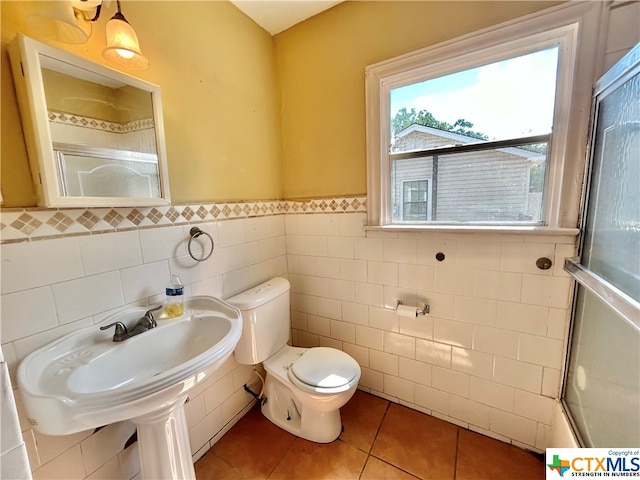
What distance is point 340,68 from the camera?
1559mm

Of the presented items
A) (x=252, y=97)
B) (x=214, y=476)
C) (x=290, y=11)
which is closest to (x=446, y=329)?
(x=214, y=476)

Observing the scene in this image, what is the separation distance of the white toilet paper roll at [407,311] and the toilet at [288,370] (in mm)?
376

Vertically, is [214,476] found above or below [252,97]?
below

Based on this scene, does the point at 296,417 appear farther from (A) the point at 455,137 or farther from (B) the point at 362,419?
(A) the point at 455,137

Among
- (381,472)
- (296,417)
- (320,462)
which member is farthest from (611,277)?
(296,417)

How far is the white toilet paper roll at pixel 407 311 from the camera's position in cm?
146

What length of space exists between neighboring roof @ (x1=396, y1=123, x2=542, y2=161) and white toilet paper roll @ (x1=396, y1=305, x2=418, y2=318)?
2.96 ft

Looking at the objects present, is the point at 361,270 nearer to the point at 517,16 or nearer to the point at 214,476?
the point at 214,476

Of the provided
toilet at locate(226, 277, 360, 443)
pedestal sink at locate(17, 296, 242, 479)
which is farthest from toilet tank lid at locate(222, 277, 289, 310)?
pedestal sink at locate(17, 296, 242, 479)

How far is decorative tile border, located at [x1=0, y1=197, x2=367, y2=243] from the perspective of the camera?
2.66ft

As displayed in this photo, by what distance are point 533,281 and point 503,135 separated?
700mm

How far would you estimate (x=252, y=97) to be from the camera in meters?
1.61

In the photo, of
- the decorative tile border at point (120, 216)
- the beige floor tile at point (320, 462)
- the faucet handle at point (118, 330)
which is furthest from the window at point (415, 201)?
the faucet handle at point (118, 330)

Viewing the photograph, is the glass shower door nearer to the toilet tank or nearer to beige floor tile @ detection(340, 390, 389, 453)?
beige floor tile @ detection(340, 390, 389, 453)
